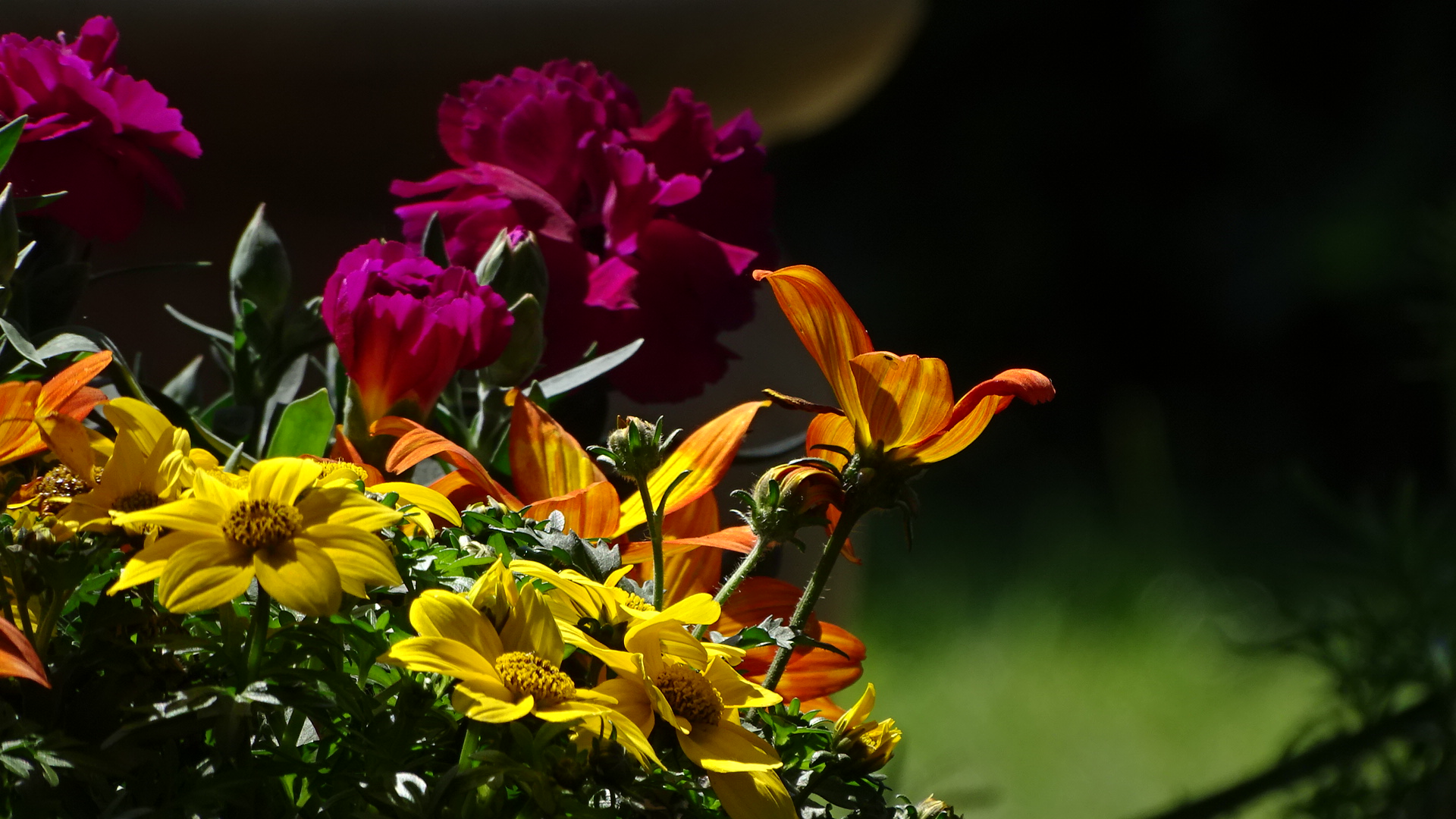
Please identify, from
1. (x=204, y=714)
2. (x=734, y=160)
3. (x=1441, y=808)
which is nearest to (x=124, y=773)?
(x=204, y=714)

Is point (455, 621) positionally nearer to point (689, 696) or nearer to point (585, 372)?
point (689, 696)

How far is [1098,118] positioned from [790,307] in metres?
2.61

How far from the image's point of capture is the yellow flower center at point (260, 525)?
249 mm

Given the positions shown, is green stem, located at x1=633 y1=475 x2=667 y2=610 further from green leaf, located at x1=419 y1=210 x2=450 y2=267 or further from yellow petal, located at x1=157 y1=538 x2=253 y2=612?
green leaf, located at x1=419 y1=210 x2=450 y2=267

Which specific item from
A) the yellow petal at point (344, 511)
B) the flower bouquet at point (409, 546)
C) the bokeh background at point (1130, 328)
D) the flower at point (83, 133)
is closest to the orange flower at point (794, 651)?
the flower bouquet at point (409, 546)

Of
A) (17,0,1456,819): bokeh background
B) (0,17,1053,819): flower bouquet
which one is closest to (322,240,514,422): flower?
(0,17,1053,819): flower bouquet

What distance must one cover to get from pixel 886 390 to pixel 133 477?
16 cm

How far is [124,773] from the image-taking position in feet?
0.81

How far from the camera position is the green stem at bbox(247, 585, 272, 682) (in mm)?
255

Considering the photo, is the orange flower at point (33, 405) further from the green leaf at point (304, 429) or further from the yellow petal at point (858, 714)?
the yellow petal at point (858, 714)

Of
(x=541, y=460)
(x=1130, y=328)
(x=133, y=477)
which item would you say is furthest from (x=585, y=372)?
(x=1130, y=328)

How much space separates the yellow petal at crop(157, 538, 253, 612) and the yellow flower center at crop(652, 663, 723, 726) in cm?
8

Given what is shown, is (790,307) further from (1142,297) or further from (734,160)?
(1142,297)

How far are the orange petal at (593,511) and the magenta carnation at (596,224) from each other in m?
0.10
